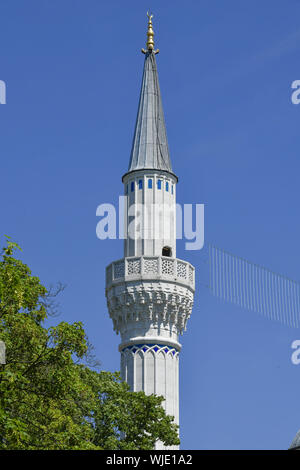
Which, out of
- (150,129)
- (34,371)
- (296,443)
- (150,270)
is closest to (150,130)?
(150,129)

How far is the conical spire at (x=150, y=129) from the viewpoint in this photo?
46.1 metres

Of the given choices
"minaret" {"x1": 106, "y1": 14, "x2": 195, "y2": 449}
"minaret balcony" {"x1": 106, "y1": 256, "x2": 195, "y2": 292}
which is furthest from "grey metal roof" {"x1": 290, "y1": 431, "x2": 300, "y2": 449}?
"minaret balcony" {"x1": 106, "y1": 256, "x2": 195, "y2": 292}

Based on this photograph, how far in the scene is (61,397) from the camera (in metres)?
26.6

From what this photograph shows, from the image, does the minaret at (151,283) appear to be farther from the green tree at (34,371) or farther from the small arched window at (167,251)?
the green tree at (34,371)

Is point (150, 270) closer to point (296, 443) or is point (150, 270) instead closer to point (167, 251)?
point (167, 251)

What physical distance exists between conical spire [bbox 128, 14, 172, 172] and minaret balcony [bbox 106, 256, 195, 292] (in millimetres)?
4035

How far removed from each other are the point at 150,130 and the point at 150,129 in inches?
2.1

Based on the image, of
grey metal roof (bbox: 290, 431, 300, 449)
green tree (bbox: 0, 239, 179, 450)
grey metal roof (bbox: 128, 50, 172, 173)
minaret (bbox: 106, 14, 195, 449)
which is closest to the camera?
green tree (bbox: 0, 239, 179, 450)

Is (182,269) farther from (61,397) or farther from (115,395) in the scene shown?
(61,397)

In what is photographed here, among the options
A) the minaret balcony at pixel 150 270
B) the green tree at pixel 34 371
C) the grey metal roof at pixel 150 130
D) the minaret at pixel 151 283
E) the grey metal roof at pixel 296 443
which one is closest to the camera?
the green tree at pixel 34 371

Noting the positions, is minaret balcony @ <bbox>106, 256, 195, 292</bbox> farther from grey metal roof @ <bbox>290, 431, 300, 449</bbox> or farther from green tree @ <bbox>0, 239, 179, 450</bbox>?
green tree @ <bbox>0, 239, 179, 450</bbox>

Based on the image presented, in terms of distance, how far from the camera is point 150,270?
43781 mm

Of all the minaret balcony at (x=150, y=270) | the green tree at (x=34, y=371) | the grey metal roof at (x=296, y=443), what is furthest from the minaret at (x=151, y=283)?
the green tree at (x=34, y=371)

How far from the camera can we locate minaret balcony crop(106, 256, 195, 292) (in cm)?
4369
